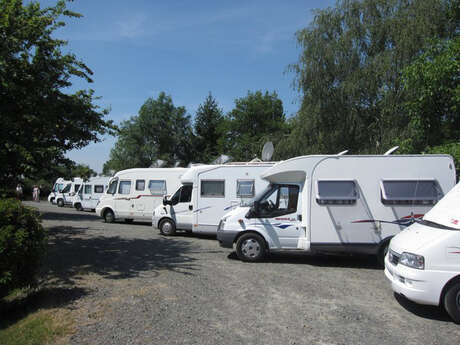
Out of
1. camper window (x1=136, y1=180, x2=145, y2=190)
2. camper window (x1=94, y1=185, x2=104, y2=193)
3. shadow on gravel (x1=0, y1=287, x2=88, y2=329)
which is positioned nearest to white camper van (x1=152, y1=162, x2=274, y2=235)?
Result: camper window (x1=136, y1=180, x2=145, y2=190)

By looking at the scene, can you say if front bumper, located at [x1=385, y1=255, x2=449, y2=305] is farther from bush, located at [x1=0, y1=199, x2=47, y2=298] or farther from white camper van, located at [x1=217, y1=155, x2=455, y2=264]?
bush, located at [x1=0, y1=199, x2=47, y2=298]

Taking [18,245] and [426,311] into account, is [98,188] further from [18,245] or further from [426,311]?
[426,311]

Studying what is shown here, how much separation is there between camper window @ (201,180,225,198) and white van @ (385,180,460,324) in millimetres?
7710

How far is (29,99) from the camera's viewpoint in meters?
7.66

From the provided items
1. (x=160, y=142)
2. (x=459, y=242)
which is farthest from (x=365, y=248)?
(x=160, y=142)

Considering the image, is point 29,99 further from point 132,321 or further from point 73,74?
point 132,321

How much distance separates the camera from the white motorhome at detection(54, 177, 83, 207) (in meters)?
29.7

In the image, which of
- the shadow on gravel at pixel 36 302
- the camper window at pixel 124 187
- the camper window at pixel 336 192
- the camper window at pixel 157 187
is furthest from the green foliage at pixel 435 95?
the camper window at pixel 124 187

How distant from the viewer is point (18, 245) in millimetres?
5082

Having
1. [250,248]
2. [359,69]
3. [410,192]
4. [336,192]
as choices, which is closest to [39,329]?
[250,248]

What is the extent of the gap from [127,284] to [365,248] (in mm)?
5363

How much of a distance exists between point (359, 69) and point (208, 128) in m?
31.2

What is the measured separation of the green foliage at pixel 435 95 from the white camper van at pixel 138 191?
31.6 ft

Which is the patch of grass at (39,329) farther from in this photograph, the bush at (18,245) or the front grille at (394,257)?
the front grille at (394,257)
